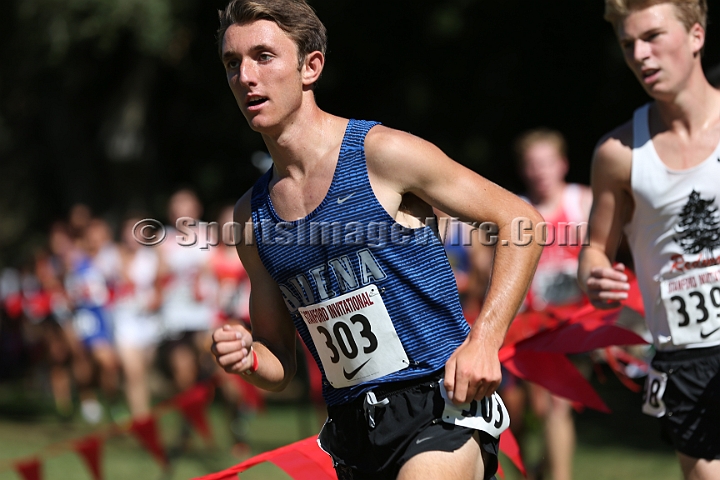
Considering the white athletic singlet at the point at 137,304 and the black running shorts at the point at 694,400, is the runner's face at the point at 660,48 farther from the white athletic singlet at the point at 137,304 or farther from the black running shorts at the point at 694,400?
the white athletic singlet at the point at 137,304

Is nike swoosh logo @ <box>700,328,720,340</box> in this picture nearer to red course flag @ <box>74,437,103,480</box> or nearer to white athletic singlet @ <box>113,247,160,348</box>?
red course flag @ <box>74,437,103,480</box>

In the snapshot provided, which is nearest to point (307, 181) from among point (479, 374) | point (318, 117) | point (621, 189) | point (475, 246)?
point (318, 117)

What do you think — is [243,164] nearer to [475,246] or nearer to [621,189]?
[475,246]

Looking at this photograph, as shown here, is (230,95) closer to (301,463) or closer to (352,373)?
(301,463)

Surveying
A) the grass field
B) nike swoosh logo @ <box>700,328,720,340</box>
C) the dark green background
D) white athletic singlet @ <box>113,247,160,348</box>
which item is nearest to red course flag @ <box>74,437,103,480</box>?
the grass field

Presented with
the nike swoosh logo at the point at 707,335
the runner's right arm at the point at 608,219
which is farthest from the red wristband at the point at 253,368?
the nike swoosh logo at the point at 707,335

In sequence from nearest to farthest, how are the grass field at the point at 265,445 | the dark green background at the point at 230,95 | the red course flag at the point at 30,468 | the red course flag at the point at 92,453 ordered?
the red course flag at the point at 30,468 → the red course flag at the point at 92,453 → the grass field at the point at 265,445 → the dark green background at the point at 230,95

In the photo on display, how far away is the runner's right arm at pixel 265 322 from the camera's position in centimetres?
295

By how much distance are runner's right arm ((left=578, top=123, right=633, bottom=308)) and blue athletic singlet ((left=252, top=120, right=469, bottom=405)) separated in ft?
2.43

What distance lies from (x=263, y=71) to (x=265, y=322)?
2.85ft

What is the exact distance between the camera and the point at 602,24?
11242mm

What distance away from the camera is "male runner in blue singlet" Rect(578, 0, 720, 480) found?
126 inches

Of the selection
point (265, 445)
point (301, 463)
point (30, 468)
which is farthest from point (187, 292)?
point (301, 463)

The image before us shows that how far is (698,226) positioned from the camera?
3203mm
